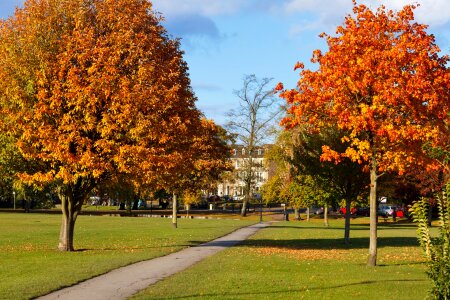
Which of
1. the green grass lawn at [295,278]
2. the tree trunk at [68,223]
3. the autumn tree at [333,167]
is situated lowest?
the green grass lawn at [295,278]

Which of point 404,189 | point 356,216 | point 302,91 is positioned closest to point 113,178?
point 302,91

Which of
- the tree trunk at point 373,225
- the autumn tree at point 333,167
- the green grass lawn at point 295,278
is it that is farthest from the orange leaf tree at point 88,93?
the autumn tree at point 333,167

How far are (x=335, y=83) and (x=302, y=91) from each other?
5.07 feet

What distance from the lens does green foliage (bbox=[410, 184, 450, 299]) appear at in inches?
359

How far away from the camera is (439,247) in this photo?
9609mm

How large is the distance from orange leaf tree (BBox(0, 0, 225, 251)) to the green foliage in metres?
12.0

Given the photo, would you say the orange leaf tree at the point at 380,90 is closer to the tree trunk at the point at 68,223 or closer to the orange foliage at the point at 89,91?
the orange foliage at the point at 89,91

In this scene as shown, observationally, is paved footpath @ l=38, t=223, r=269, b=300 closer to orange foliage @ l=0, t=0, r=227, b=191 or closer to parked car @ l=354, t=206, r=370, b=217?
orange foliage @ l=0, t=0, r=227, b=191

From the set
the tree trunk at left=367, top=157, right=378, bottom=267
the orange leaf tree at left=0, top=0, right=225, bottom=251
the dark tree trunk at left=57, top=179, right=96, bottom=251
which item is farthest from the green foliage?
the dark tree trunk at left=57, top=179, right=96, bottom=251

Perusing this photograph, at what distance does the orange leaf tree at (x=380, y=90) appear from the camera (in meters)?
17.3

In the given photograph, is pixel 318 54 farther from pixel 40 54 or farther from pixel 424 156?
pixel 40 54

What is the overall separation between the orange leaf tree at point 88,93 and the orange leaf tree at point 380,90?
5.23 metres

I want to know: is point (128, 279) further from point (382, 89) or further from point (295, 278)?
point (382, 89)

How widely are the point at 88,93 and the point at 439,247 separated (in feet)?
44.4
